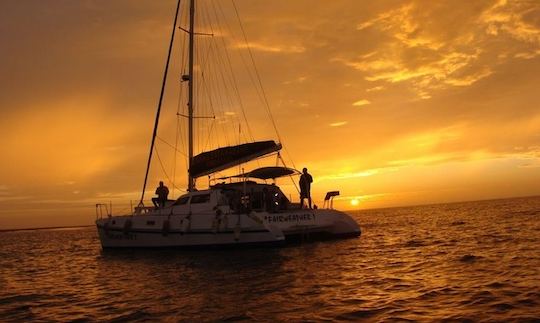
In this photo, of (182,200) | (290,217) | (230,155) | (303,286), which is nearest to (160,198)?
(182,200)

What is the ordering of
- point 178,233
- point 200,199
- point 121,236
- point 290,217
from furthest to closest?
point 121,236 < point 200,199 < point 178,233 < point 290,217

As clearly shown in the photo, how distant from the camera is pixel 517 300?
9289 mm

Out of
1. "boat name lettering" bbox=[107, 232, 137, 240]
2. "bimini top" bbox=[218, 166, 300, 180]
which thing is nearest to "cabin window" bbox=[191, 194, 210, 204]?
"bimini top" bbox=[218, 166, 300, 180]

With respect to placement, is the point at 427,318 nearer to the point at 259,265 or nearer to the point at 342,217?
the point at 259,265

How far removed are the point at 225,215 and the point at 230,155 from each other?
3.34 metres

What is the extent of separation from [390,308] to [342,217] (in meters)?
15.4

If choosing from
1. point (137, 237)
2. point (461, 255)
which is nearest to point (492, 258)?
point (461, 255)

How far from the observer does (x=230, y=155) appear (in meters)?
23.1

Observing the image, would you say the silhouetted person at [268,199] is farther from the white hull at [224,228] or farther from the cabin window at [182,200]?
the cabin window at [182,200]

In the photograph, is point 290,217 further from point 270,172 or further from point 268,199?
point 270,172

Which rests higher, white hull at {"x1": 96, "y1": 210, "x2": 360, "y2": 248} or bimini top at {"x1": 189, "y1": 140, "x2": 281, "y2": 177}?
bimini top at {"x1": 189, "y1": 140, "x2": 281, "y2": 177}

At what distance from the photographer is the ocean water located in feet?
30.7

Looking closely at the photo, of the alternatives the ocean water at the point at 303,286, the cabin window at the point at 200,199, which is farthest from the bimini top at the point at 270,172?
the ocean water at the point at 303,286

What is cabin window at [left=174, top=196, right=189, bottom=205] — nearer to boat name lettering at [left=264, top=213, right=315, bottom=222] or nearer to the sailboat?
the sailboat
